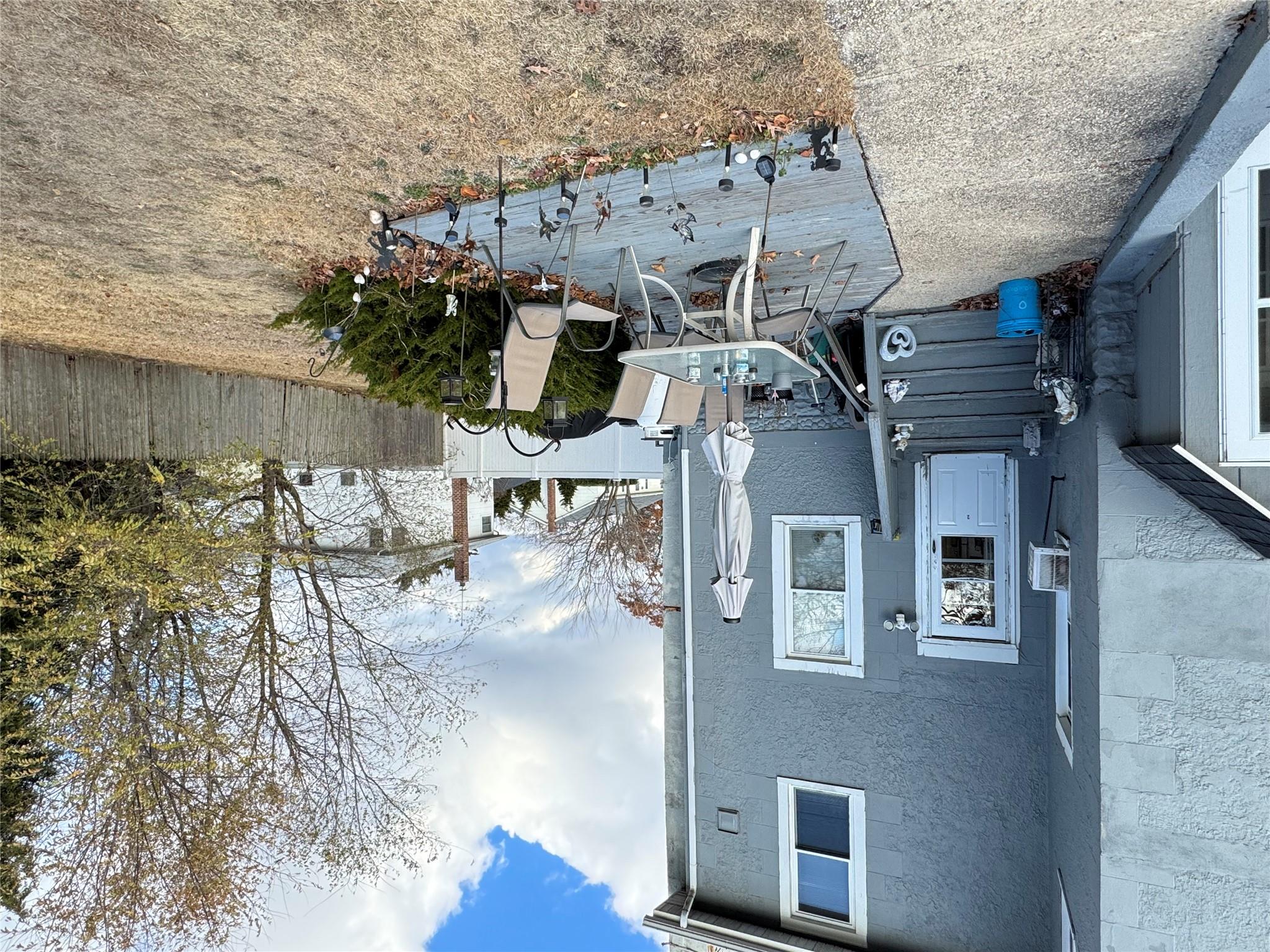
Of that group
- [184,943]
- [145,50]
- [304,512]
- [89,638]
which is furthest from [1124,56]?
[184,943]

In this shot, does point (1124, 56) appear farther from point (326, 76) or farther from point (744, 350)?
point (326, 76)

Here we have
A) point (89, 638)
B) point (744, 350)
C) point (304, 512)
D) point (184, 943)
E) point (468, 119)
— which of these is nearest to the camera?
point (468, 119)

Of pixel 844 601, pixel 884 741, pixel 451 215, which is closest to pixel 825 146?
pixel 451 215

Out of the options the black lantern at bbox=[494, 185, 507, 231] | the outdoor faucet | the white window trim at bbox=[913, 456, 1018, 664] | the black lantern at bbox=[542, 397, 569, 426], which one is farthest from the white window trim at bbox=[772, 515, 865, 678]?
the black lantern at bbox=[494, 185, 507, 231]

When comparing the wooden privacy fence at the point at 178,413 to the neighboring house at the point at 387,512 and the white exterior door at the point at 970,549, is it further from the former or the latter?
the white exterior door at the point at 970,549

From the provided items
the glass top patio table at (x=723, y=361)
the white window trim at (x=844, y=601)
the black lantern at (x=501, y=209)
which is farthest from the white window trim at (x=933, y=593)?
the black lantern at (x=501, y=209)

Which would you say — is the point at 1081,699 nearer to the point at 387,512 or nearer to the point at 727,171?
the point at 727,171

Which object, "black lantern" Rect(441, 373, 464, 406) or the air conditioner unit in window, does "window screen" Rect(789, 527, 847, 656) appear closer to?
the air conditioner unit in window

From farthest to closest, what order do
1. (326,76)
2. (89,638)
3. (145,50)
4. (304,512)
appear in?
(304,512)
(89,638)
(326,76)
(145,50)
